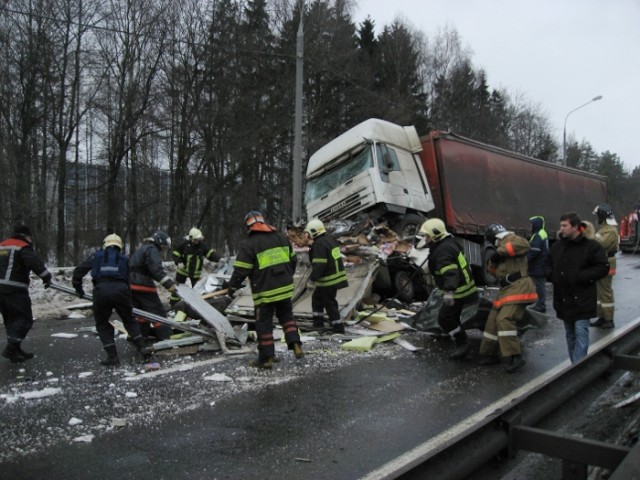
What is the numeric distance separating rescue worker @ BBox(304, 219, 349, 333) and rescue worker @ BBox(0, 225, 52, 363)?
3452mm

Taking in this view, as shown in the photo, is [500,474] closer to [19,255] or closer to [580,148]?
[19,255]

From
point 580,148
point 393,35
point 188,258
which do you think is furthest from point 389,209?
point 580,148

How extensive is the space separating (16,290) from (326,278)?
386cm

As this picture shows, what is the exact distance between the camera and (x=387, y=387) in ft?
16.6

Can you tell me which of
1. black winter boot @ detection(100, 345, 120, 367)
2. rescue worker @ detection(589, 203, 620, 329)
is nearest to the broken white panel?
black winter boot @ detection(100, 345, 120, 367)

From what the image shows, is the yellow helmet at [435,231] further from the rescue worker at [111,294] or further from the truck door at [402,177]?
the truck door at [402,177]

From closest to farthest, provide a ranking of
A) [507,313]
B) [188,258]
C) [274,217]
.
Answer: [507,313]
[188,258]
[274,217]

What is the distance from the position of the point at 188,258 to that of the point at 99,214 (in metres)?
14.9

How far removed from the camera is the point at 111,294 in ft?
19.9

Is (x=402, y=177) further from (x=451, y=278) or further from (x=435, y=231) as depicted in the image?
(x=451, y=278)

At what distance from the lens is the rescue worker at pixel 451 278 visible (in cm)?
612

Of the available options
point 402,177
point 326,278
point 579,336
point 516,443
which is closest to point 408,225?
point 402,177

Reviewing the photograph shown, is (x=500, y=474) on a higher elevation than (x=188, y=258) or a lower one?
lower

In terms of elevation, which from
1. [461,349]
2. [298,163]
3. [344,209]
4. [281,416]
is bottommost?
[281,416]
